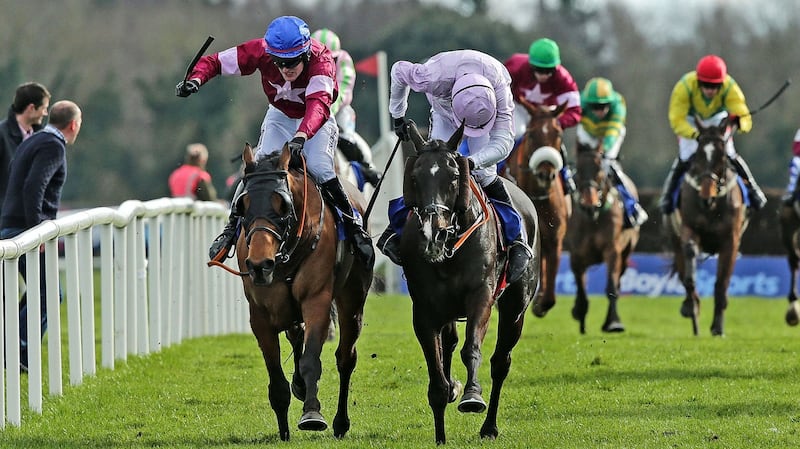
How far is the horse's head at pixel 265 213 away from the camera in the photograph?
21.8ft

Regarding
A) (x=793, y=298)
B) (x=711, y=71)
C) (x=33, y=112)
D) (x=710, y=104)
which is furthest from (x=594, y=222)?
(x=33, y=112)

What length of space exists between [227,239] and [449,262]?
3.55 feet

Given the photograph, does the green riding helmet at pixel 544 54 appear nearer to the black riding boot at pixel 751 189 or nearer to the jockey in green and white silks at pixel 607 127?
the jockey in green and white silks at pixel 607 127

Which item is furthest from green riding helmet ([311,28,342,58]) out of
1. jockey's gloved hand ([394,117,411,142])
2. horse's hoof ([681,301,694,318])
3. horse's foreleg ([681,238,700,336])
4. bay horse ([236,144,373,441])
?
bay horse ([236,144,373,441])

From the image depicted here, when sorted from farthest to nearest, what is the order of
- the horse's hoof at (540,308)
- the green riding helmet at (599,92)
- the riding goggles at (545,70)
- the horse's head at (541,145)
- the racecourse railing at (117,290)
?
the green riding helmet at (599,92)
the horse's hoof at (540,308)
the riding goggles at (545,70)
the horse's head at (541,145)
the racecourse railing at (117,290)

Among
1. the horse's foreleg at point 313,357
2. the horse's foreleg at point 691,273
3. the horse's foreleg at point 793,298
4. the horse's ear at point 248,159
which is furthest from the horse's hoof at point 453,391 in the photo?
the horse's foreleg at point 793,298

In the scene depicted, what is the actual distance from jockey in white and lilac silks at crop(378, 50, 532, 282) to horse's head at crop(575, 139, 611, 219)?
5599 mm

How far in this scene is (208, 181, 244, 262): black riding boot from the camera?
7.10 meters

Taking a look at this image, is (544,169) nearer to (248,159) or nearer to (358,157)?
(358,157)

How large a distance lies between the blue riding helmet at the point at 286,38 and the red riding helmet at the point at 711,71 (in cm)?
671

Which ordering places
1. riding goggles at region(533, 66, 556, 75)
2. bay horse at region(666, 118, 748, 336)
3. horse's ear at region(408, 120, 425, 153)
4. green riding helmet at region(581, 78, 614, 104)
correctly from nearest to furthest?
horse's ear at region(408, 120, 425, 153) < riding goggles at region(533, 66, 556, 75) < bay horse at region(666, 118, 748, 336) < green riding helmet at region(581, 78, 614, 104)

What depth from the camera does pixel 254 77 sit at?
4634 centimetres

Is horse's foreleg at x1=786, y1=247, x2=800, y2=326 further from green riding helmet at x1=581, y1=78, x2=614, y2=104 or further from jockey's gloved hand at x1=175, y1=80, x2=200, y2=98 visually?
jockey's gloved hand at x1=175, y1=80, x2=200, y2=98

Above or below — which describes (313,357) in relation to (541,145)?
below
